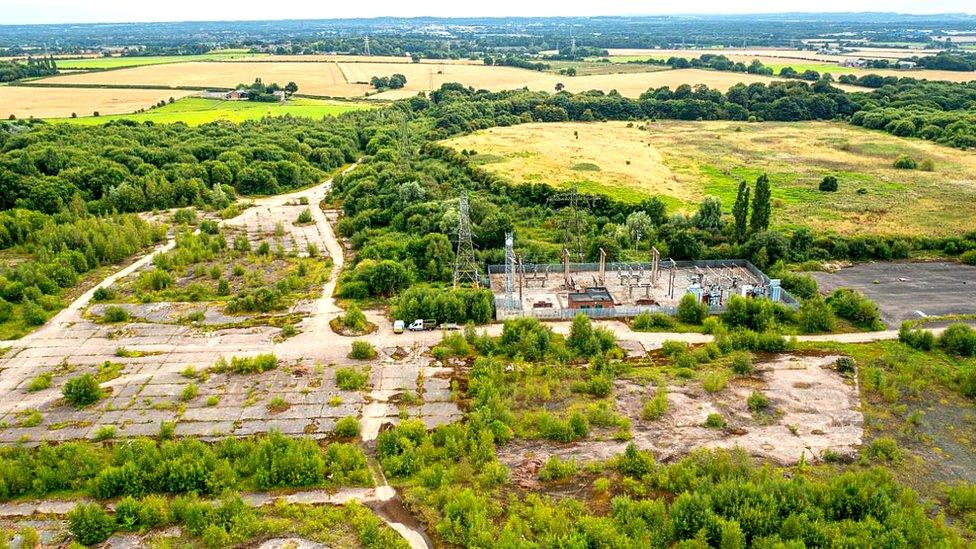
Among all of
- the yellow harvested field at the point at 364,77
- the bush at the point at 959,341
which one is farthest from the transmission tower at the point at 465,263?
the yellow harvested field at the point at 364,77

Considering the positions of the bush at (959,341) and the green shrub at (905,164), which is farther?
the green shrub at (905,164)

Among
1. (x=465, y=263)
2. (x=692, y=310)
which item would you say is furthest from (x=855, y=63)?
(x=465, y=263)

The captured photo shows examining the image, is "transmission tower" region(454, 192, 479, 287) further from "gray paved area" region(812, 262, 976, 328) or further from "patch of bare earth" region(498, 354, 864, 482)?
"gray paved area" region(812, 262, 976, 328)

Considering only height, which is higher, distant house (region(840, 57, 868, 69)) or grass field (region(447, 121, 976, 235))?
distant house (region(840, 57, 868, 69))

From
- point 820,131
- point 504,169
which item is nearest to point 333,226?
point 504,169

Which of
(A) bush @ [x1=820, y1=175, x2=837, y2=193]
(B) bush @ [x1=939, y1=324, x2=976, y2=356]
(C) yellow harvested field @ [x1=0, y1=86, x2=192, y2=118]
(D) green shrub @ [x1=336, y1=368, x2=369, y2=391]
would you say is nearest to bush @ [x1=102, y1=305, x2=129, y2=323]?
(D) green shrub @ [x1=336, y1=368, x2=369, y2=391]

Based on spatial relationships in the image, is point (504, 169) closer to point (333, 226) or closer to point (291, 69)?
point (333, 226)

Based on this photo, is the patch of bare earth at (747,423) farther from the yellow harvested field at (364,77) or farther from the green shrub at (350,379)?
the yellow harvested field at (364,77)
